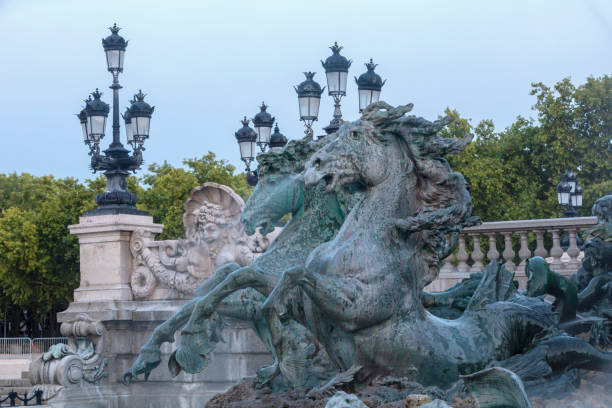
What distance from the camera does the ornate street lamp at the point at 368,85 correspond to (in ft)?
51.4

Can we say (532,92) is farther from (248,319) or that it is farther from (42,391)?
(248,319)

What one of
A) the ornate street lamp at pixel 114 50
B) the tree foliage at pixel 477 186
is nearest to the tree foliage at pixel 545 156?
the tree foliage at pixel 477 186

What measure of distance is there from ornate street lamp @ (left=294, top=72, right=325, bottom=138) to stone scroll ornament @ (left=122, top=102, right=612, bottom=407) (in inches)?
375

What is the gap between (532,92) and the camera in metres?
37.3

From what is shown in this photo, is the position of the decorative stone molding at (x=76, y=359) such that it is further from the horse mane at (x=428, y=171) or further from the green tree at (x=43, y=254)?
the green tree at (x=43, y=254)

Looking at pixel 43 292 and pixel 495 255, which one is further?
pixel 43 292

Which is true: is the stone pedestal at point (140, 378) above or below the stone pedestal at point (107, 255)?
below

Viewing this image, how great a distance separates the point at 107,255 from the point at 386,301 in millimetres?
8890

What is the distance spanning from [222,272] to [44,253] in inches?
1384

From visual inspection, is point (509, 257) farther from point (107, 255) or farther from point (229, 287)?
point (229, 287)

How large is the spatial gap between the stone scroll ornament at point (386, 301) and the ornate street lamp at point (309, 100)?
375 inches

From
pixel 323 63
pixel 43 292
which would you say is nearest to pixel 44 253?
pixel 43 292

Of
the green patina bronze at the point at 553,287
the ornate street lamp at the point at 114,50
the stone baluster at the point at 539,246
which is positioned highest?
the ornate street lamp at the point at 114,50

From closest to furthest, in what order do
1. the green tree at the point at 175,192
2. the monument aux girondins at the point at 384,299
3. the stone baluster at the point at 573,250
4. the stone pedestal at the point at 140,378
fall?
the monument aux girondins at the point at 384,299, the stone baluster at the point at 573,250, the stone pedestal at the point at 140,378, the green tree at the point at 175,192
